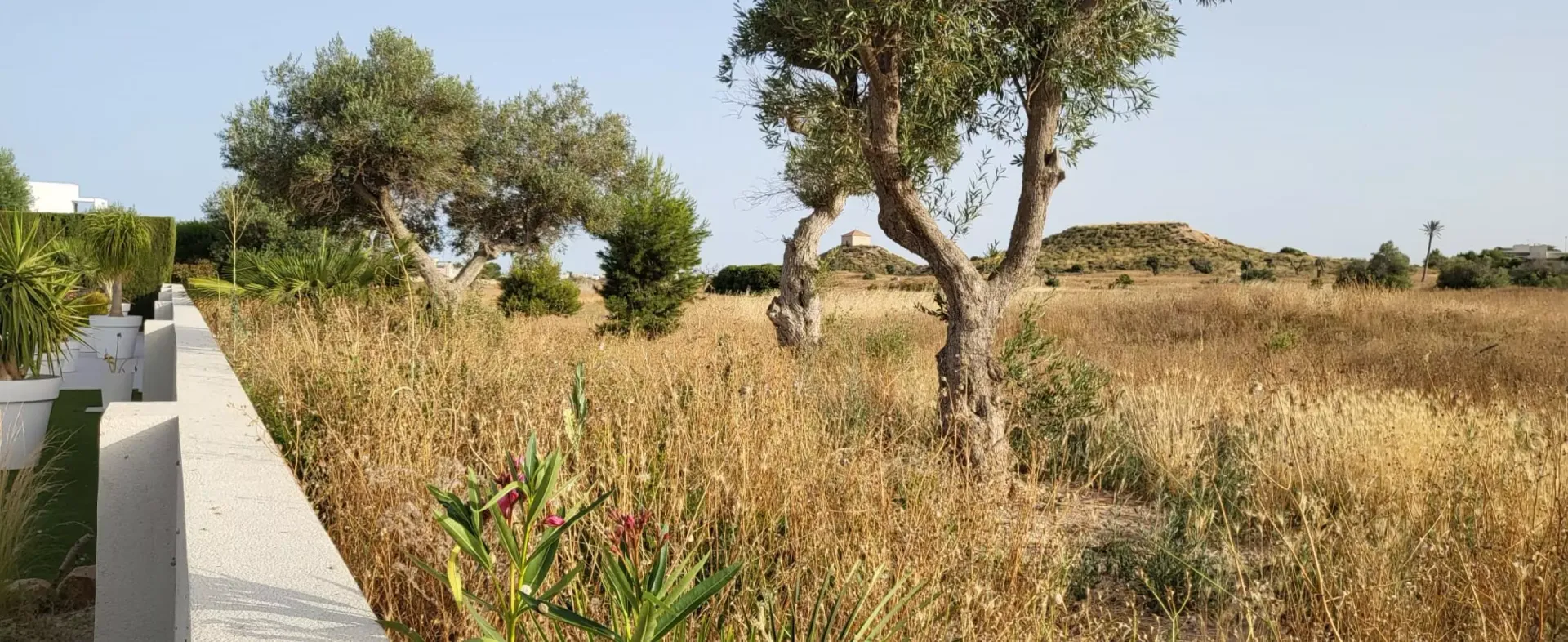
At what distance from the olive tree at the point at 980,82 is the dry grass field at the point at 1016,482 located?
0.47 meters

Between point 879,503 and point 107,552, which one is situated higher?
point 879,503

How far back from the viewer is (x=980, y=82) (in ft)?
21.4

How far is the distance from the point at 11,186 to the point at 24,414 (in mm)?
37722

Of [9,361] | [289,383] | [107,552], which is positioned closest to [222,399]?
[289,383]

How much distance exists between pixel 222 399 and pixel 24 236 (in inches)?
182

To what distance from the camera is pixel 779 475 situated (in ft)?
11.9

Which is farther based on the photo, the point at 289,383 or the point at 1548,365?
the point at 1548,365

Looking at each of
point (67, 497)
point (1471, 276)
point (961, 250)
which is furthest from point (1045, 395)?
point (1471, 276)

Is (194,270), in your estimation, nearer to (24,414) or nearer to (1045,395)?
(24,414)

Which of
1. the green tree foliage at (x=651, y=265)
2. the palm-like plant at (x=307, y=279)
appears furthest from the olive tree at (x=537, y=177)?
the palm-like plant at (x=307, y=279)

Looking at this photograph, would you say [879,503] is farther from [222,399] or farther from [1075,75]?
[1075,75]

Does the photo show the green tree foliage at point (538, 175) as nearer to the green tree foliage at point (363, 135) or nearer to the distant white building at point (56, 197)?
the green tree foliage at point (363, 135)

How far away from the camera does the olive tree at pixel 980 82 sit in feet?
19.1

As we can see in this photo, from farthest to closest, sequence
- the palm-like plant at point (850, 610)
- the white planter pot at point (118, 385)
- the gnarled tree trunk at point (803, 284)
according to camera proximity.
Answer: the gnarled tree trunk at point (803, 284)
the white planter pot at point (118, 385)
the palm-like plant at point (850, 610)
